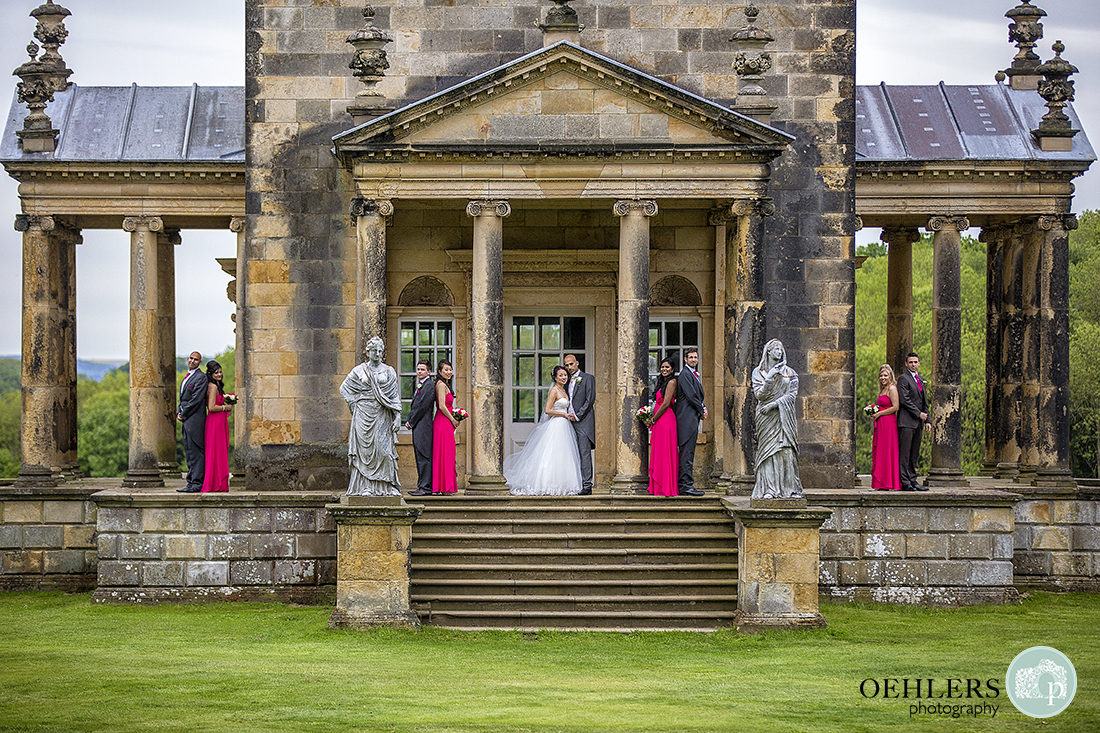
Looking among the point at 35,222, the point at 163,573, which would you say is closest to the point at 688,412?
the point at 163,573

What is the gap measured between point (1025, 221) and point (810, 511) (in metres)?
10.2

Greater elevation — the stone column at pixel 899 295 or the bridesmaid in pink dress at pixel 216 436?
the stone column at pixel 899 295

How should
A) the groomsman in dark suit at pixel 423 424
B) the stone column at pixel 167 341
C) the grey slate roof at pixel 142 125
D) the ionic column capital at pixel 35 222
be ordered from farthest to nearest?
the stone column at pixel 167 341, the grey slate roof at pixel 142 125, the ionic column capital at pixel 35 222, the groomsman in dark suit at pixel 423 424

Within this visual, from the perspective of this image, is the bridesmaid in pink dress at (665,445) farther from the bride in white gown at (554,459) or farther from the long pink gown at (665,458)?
the bride in white gown at (554,459)

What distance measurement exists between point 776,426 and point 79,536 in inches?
451

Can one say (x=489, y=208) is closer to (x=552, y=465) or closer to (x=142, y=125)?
(x=552, y=465)

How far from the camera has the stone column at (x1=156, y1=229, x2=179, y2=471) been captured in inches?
981

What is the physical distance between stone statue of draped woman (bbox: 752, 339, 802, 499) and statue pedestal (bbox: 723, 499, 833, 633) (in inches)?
8.3

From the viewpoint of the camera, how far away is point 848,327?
21.1 metres

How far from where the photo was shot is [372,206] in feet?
63.7

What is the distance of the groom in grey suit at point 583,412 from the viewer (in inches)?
751

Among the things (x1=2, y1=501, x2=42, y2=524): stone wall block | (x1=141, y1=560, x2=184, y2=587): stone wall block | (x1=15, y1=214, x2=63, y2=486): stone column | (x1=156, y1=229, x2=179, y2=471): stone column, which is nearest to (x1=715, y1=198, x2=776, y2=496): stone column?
(x1=141, y1=560, x2=184, y2=587): stone wall block

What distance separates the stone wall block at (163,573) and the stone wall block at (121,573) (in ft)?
0.30

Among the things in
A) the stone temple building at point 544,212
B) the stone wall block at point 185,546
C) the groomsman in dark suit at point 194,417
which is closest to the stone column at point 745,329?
the stone temple building at point 544,212
